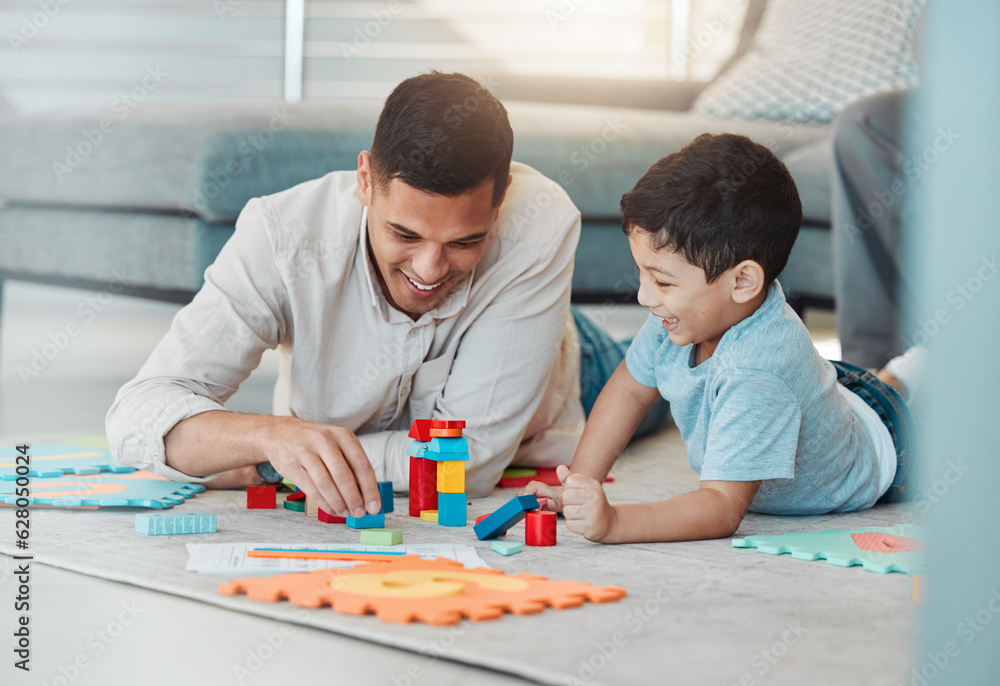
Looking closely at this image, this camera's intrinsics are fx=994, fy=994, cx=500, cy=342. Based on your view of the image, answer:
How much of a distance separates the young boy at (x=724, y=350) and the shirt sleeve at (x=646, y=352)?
18 millimetres

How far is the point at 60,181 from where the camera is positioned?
81.4 inches

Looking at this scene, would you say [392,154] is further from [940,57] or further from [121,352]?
[121,352]

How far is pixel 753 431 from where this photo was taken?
1.05m

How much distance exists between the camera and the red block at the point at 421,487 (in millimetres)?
1177

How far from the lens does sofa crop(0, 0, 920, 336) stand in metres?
1.81

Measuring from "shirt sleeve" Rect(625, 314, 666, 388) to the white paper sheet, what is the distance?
14.7 inches

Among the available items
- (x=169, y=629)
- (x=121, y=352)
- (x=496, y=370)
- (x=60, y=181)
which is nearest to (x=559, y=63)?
(x=121, y=352)

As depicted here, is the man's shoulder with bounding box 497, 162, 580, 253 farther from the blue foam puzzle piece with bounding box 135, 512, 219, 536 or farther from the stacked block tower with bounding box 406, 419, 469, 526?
the blue foam puzzle piece with bounding box 135, 512, 219, 536

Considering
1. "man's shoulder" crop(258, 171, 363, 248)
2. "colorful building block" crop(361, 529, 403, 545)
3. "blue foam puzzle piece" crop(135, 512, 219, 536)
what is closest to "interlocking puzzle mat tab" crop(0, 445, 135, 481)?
"blue foam puzzle piece" crop(135, 512, 219, 536)

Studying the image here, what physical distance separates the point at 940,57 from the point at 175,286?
1633mm

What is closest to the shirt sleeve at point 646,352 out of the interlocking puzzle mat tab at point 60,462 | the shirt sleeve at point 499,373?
the shirt sleeve at point 499,373

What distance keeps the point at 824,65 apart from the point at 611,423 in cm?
167

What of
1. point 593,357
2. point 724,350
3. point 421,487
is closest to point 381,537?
point 421,487

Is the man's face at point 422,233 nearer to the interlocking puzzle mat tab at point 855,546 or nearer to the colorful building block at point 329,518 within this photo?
the colorful building block at point 329,518
